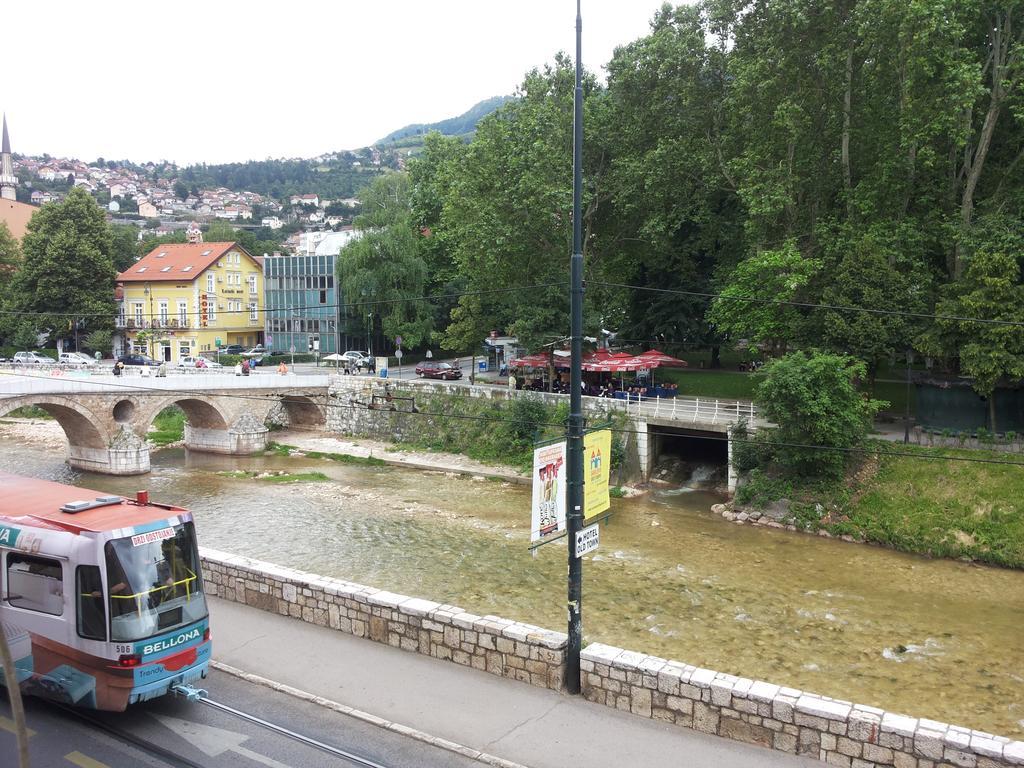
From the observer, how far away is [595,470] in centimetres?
982

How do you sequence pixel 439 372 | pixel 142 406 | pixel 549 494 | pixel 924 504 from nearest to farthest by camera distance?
pixel 549 494
pixel 924 504
pixel 142 406
pixel 439 372

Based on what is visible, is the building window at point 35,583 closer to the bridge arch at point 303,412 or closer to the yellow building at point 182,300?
the bridge arch at point 303,412

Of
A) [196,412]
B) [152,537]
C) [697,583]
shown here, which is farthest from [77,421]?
[152,537]

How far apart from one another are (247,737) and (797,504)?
1890cm

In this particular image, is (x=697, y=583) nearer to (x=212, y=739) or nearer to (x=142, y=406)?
(x=212, y=739)

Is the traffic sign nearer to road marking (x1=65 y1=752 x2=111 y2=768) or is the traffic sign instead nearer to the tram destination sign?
the tram destination sign

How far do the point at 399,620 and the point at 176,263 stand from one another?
54.2 meters

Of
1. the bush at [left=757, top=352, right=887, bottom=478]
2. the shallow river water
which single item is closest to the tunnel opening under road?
the shallow river water

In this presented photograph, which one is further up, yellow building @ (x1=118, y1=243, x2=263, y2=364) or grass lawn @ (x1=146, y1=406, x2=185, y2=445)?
yellow building @ (x1=118, y1=243, x2=263, y2=364)

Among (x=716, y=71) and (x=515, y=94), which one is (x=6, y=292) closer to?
(x=515, y=94)

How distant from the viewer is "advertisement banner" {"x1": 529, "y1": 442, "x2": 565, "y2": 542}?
30.7 feet

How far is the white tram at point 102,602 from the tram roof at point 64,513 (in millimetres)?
20

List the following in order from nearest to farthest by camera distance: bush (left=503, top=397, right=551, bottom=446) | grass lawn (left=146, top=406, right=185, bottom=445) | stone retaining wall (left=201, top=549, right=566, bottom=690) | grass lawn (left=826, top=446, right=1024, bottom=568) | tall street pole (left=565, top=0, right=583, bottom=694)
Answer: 1. tall street pole (left=565, top=0, right=583, bottom=694)
2. stone retaining wall (left=201, top=549, right=566, bottom=690)
3. grass lawn (left=826, top=446, right=1024, bottom=568)
4. bush (left=503, top=397, right=551, bottom=446)
5. grass lawn (left=146, top=406, right=185, bottom=445)

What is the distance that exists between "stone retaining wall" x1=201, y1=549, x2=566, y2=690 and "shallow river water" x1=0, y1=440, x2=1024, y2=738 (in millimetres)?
5786
